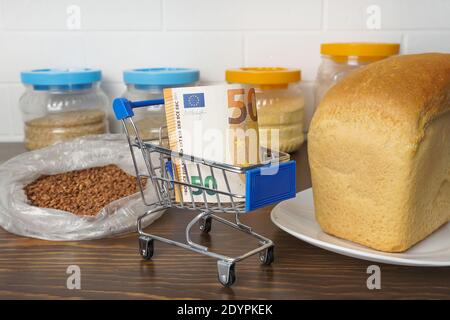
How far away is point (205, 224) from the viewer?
30.5 inches

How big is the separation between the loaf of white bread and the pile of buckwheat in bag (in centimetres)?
34

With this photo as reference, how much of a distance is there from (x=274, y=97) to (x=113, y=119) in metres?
0.45

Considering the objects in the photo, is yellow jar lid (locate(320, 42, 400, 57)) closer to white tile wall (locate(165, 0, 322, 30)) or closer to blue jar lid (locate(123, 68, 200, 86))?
white tile wall (locate(165, 0, 322, 30))

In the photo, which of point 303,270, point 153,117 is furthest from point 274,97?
point 303,270

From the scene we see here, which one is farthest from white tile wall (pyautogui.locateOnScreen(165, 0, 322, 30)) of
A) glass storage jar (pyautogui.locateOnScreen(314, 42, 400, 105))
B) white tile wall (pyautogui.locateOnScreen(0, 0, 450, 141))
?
glass storage jar (pyautogui.locateOnScreen(314, 42, 400, 105))

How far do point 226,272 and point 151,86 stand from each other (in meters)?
0.67

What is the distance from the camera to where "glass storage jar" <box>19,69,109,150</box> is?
1158 mm


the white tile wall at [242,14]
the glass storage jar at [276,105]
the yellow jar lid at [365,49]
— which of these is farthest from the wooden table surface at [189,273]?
the white tile wall at [242,14]

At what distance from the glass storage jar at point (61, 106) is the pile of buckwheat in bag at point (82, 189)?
25 centimetres

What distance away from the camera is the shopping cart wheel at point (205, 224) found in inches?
30.5

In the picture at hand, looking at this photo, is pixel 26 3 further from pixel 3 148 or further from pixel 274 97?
pixel 274 97

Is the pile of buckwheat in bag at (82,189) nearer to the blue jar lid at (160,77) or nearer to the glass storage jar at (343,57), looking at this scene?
the blue jar lid at (160,77)

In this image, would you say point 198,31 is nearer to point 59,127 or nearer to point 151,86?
point 151,86

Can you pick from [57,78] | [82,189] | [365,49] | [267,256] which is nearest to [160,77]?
[57,78]
